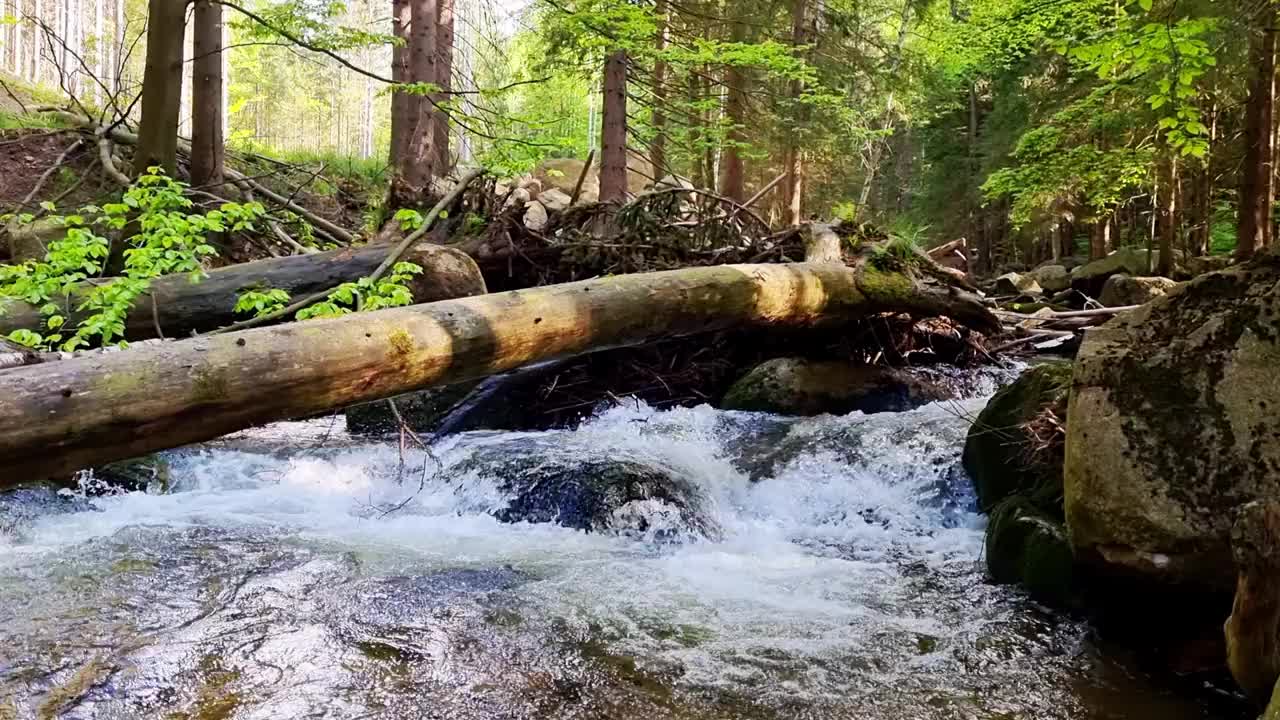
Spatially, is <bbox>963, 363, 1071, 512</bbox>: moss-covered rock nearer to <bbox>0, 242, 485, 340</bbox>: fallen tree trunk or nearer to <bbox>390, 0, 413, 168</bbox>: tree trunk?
<bbox>0, 242, 485, 340</bbox>: fallen tree trunk

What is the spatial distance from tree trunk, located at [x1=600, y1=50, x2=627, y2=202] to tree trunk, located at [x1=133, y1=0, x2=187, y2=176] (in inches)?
215

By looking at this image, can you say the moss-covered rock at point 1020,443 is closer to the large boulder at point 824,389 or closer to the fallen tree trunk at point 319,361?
the fallen tree trunk at point 319,361

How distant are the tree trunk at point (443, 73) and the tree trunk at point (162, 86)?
3215 mm

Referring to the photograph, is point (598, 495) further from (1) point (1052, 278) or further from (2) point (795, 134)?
(1) point (1052, 278)

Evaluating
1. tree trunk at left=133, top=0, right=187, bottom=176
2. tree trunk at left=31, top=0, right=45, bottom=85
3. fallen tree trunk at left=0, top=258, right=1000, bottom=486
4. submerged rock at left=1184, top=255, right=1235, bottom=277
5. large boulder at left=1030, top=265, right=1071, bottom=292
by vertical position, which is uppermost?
tree trunk at left=31, top=0, right=45, bottom=85

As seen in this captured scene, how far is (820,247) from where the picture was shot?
25.8ft

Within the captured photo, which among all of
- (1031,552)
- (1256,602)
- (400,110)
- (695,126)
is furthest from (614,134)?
(1256,602)

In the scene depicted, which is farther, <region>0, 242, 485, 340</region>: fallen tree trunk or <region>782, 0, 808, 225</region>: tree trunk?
<region>782, 0, 808, 225</region>: tree trunk

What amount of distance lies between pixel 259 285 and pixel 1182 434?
6506mm

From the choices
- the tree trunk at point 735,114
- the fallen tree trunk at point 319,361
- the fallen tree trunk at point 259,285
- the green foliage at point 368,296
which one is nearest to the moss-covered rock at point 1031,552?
the fallen tree trunk at point 319,361

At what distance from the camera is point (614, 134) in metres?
12.0

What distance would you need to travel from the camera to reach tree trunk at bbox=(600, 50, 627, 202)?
11.9m

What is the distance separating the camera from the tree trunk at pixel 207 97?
9.30 m

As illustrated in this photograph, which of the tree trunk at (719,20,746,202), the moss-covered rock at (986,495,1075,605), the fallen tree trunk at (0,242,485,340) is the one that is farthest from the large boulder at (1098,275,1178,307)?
the fallen tree trunk at (0,242,485,340)
